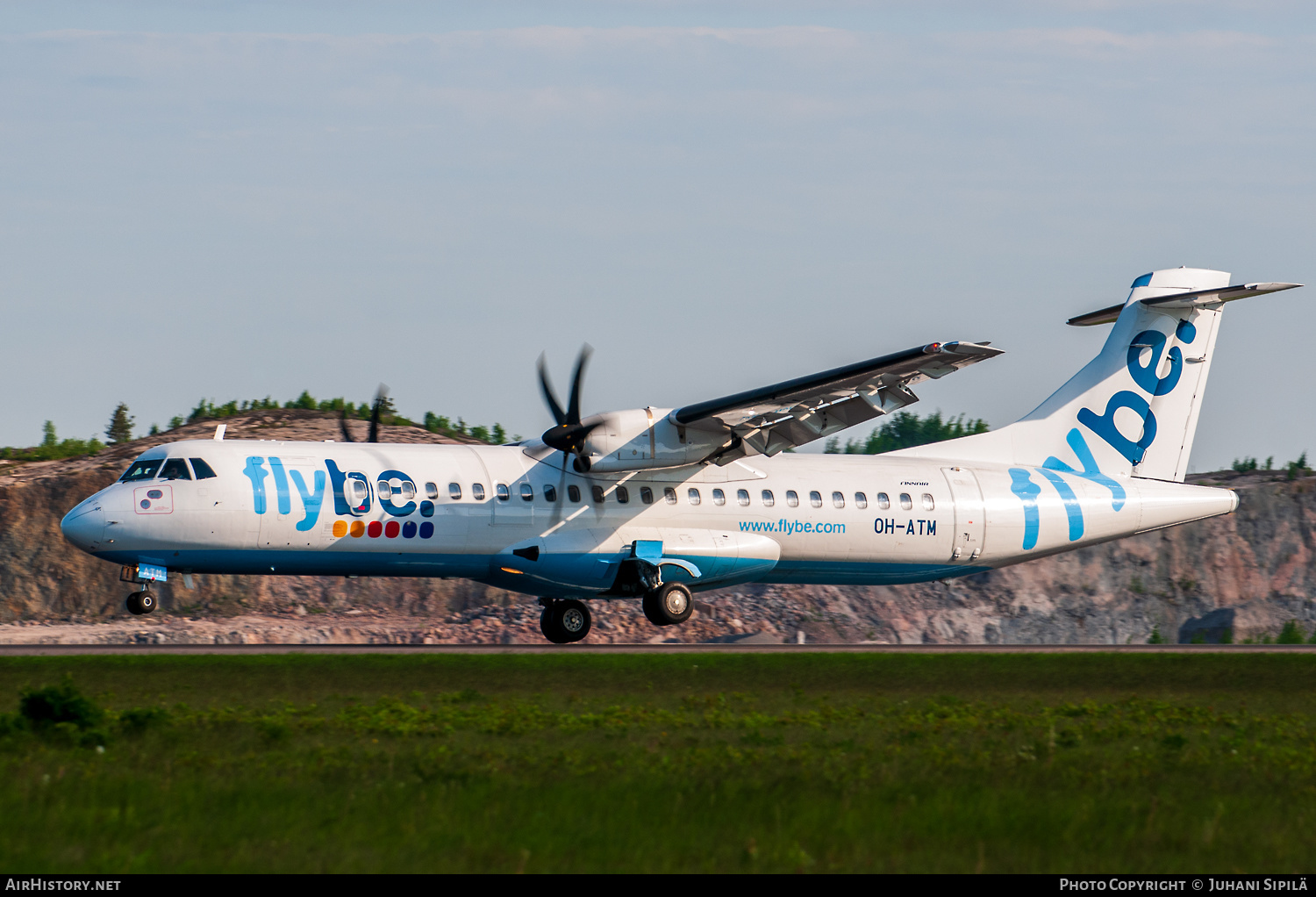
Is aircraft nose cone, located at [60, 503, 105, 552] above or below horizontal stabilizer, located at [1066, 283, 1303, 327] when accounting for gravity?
below

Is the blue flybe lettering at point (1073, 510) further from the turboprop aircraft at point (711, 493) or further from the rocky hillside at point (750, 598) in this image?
the rocky hillside at point (750, 598)

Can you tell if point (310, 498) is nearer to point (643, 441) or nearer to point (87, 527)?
point (87, 527)

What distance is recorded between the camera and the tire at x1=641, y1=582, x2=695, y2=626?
25.0m

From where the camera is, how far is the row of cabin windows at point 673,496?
24344mm

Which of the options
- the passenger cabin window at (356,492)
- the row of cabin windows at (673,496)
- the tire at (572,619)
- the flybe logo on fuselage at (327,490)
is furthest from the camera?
the tire at (572,619)

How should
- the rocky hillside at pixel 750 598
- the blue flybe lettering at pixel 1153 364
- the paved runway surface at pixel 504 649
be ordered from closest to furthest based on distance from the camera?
the paved runway surface at pixel 504 649 → the blue flybe lettering at pixel 1153 364 → the rocky hillside at pixel 750 598

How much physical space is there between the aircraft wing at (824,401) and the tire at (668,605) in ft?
9.94

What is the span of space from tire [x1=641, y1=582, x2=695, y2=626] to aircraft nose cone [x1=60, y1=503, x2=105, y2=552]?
939 centimetres

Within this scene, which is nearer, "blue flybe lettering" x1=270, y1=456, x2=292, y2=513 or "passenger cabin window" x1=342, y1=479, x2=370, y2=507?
"blue flybe lettering" x1=270, y1=456, x2=292, y2=513

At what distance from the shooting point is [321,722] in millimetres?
13258

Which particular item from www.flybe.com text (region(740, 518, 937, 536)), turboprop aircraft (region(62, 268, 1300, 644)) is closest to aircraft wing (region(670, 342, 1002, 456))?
turboprop aircraft (region(62, 268, 1300, 644))

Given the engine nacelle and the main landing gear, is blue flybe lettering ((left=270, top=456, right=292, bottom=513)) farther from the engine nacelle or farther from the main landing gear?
the engine nacelle

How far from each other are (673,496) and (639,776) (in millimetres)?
15070

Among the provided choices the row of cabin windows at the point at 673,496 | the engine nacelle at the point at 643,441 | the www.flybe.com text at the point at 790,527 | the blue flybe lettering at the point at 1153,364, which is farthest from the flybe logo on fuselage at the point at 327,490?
the blue flybe lettering at the point at 1153,364
